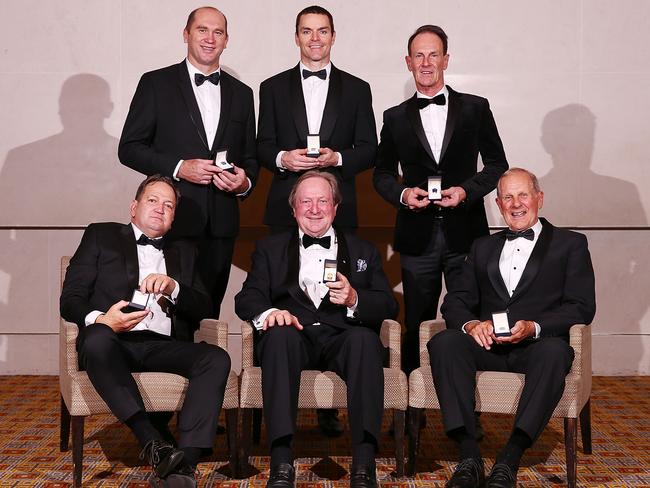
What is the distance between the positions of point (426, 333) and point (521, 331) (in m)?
0.44

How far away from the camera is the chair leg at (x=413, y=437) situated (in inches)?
155

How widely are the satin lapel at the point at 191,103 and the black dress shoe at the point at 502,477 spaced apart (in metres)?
2.15

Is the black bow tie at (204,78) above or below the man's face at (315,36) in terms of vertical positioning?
below

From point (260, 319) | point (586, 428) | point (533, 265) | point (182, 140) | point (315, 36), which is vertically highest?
point (315, 36)

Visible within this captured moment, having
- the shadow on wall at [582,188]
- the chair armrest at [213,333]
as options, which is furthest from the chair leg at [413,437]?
the shadow on wall at [582,188]

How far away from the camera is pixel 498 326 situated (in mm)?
3803

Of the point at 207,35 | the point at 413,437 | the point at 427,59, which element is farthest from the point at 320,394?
the point at 207,35

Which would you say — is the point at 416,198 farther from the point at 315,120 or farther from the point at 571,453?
the point at 571,453

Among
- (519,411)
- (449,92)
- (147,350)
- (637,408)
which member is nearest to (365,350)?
(519,411)

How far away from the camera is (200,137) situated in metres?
4.65

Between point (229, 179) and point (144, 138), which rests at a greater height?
point (144, 138)

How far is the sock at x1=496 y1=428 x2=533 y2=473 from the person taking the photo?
3574 millimetres

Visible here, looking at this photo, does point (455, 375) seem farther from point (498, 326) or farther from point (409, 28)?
point (409, 28)

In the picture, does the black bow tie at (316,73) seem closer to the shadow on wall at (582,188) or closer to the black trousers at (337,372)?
the black trousers at (337,372)
